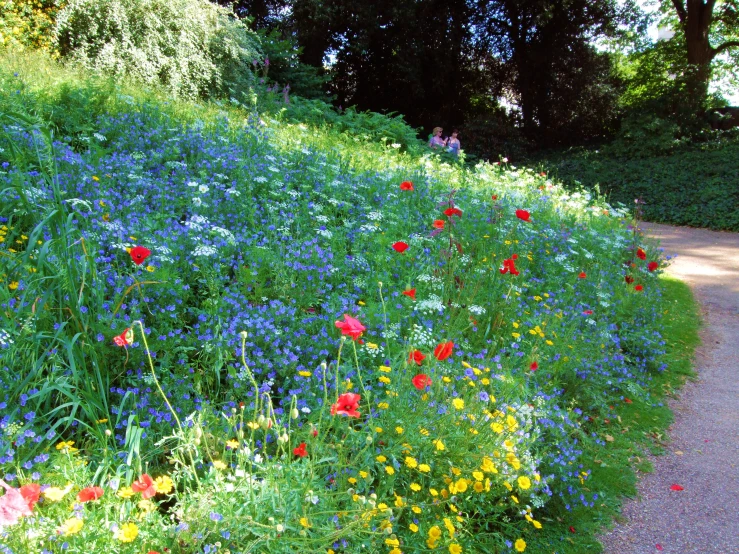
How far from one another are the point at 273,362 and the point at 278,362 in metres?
0.08

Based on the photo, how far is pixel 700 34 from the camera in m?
19.1

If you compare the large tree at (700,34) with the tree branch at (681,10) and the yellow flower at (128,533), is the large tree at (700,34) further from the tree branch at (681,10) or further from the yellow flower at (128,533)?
the yellow flower at (128,533)

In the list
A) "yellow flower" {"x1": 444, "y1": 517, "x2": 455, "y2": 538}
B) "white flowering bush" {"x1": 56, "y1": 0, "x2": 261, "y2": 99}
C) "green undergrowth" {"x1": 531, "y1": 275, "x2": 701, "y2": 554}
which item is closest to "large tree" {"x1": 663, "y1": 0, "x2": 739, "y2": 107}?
"white flowering bush" {"x1": 56, "y1": 0, "x2": 261, "y2": 99}

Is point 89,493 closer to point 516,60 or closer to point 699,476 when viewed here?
point 699,476

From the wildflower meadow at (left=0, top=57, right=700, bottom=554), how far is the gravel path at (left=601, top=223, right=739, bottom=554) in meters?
0.23

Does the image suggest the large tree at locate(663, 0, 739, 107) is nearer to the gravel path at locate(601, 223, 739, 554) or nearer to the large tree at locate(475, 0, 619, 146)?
the large tree at locate(475, 0, 619, 146)

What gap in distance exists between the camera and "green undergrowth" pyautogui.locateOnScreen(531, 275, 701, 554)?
9.49ft

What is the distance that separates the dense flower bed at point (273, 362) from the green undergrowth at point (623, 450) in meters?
0.12

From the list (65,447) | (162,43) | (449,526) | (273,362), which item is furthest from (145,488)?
(162,43)

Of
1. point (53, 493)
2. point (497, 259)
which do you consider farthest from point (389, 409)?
point (497, 259)

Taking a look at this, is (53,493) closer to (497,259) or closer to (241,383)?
(241,383)

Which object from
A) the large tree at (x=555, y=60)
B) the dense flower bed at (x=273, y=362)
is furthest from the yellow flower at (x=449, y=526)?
the large tree at (x=555, y=60)

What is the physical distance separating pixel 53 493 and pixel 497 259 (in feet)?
13.4

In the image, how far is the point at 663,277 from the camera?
858cm
